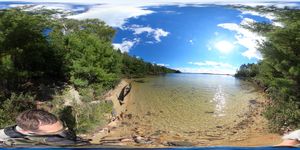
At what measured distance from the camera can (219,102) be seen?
6273mm

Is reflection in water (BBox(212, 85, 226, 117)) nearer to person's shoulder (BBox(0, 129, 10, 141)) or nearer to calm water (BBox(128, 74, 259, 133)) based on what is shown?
calm water (BBox(128, 74, 259, 133))

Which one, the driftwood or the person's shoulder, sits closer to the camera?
the person's shoulder

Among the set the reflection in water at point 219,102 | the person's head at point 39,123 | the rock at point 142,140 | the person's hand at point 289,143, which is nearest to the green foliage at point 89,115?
the person's head at point 39,123

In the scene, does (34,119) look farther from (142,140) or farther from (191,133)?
(191,133)

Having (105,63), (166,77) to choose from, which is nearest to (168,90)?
(166,77)

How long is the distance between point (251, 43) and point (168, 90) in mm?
756

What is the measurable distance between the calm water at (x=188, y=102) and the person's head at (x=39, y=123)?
0.60m

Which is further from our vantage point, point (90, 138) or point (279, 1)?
point (279, 1)

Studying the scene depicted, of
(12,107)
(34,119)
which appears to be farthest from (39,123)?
(12,107)

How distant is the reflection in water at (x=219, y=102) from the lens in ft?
20.6

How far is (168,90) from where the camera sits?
20.8 feet

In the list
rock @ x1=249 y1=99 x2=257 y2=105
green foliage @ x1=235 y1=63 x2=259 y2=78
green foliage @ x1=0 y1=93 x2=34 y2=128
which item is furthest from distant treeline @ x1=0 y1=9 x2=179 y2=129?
rock @ x1=249 y1=99 x2=257 y2=105

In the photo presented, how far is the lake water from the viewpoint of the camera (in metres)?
6.24

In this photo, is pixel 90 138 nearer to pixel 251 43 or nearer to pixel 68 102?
pixel 68 102
